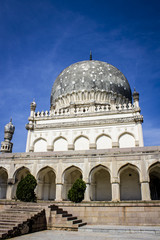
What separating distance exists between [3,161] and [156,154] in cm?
1103

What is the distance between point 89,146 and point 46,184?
17.6 ft

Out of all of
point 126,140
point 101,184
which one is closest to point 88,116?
point 126,140

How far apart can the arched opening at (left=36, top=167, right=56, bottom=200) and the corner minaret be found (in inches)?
286

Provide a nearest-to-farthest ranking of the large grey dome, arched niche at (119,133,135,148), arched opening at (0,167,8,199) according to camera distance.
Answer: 1. arched opening at (0,167,8,199)
2. arched niche at (119,133,135,148)
3. the large grey dome

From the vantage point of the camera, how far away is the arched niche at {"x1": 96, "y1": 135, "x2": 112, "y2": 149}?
2012cm

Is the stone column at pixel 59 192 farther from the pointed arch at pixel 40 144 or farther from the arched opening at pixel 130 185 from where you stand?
the pointed arch at pixel 40 144

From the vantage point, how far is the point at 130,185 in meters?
16.1

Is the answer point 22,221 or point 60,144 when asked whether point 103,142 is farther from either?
point 22,221

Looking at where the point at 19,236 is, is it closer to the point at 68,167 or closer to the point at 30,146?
the point at 68,167

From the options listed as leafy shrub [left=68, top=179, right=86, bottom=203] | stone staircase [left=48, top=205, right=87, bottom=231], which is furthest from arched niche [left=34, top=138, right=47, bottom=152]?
stone staircase [left=48, top=205, right=87, bottom=231]

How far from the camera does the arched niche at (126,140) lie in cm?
1969

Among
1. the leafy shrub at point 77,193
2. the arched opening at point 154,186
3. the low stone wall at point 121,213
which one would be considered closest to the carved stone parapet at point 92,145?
the arched opening at point 154,186

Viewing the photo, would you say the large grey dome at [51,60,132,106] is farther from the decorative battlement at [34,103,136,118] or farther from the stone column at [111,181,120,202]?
the stone column at [111,181,120,202]

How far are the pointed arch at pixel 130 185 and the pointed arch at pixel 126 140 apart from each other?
386 centimetres
